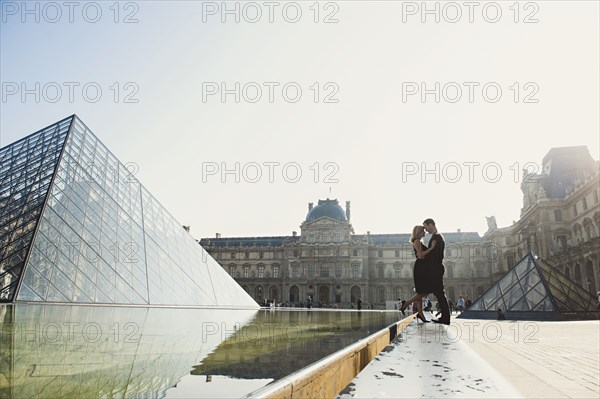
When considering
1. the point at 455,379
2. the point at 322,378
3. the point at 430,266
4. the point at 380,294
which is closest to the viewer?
the point at 322,378

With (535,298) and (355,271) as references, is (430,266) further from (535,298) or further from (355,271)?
(355,271)

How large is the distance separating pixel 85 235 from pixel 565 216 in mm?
41099

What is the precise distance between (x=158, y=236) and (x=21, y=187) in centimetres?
607

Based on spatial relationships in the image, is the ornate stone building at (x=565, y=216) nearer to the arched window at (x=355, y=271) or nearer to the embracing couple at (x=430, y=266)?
the arched window at (x=355, y=271)

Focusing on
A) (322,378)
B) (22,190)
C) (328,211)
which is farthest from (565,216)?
(322,378)

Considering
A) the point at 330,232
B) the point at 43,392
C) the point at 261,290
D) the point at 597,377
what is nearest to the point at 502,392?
the point at 597,377

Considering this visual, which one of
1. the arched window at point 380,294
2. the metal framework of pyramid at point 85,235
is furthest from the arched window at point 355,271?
the metal framework of pyramid at point 85,235

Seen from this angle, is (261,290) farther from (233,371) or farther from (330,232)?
(233,371)

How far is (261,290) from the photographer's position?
233 feet

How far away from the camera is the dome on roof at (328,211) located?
6875cm

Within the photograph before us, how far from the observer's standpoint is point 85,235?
1695cm

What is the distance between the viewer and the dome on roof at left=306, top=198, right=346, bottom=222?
68.8 metres

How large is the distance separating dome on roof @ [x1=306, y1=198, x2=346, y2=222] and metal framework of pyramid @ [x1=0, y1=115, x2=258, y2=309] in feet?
146

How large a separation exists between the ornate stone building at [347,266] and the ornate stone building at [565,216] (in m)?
11.4
